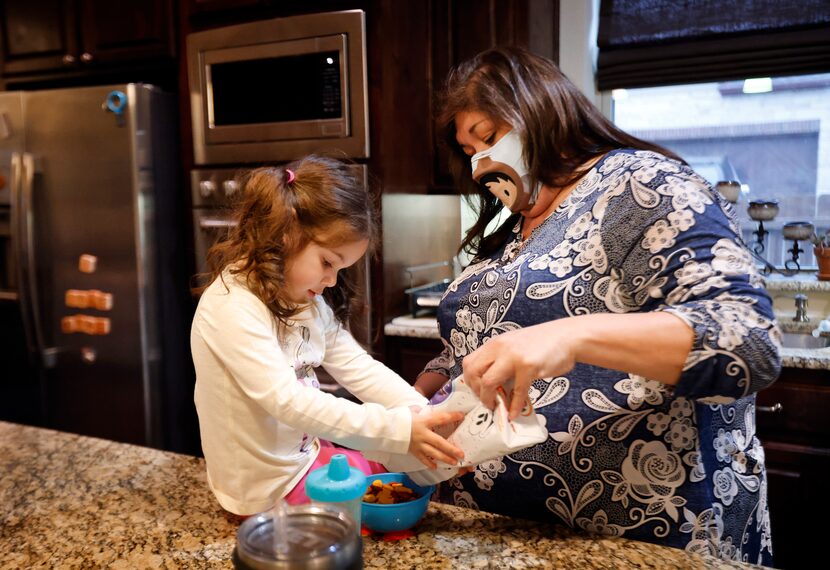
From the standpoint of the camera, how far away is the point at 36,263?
9.31 feet

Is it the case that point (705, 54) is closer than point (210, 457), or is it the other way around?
point (210, 457)

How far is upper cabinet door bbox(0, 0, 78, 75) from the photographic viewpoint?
9.61ft

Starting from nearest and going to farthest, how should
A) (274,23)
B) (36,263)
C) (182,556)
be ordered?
1. (182,556)
2. (274,23)
3. (36,263)

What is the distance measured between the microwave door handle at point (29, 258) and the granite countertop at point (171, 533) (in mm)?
1788

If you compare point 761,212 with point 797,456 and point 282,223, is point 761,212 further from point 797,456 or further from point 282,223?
point 282,223

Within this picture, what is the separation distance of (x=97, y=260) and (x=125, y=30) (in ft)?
2.97

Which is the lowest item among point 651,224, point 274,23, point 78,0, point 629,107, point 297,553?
point 297,553

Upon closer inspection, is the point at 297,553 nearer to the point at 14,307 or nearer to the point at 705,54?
the point at 705,54

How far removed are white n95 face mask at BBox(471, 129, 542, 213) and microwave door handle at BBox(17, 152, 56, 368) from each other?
7.07 feet

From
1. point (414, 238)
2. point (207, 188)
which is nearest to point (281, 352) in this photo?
point (414, 238)

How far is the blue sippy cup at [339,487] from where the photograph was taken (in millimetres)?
858

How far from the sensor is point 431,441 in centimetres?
99

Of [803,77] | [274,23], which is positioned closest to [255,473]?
[274,23]

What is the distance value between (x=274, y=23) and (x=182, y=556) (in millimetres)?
1916
